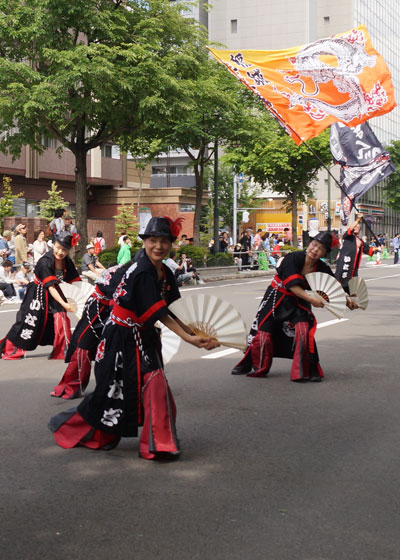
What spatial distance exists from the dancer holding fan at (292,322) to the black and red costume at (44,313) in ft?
6.81

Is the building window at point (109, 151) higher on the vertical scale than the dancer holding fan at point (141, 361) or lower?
higher

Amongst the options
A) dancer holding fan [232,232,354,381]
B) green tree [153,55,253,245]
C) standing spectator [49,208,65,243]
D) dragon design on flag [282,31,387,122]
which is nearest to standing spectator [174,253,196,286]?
standing spectator [49,208,65,243]

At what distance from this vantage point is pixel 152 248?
5.27 metres

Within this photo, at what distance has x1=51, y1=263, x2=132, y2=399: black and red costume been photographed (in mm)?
6816

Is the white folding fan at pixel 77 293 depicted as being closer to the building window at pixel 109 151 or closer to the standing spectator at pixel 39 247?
the standing spectator at pixel 39 247

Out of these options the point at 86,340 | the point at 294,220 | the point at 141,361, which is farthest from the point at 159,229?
the point at 294,220

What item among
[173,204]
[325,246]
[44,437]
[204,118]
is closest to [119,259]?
[204,118]

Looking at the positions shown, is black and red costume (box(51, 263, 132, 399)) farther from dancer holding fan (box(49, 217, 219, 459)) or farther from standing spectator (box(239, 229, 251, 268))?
standing spectator (box(239, 229, 251, 268))

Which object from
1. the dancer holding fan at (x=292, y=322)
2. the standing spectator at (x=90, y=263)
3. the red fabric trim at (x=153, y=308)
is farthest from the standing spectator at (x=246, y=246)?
the red fabric trim at (x=153, y=308)

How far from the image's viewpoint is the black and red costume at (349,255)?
1456cm

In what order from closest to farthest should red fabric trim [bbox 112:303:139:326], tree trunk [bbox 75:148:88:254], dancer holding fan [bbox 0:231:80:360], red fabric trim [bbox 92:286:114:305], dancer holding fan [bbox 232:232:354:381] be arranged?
1. red fabric trim [bbox 112:303:139:326]
2. red fabric trim [bbox 92:286:114:305]
3. dancer holding fan [bbox 232:232:354:381]
4. dancer holding fan [bbox 0:231:80:360]
5. tree trunk [bbox 75:148:88:254]

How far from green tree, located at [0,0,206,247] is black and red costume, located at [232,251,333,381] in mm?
14859

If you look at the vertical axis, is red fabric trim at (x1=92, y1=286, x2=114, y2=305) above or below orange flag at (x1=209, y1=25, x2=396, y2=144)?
below

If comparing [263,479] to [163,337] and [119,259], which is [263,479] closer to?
[163,337]
